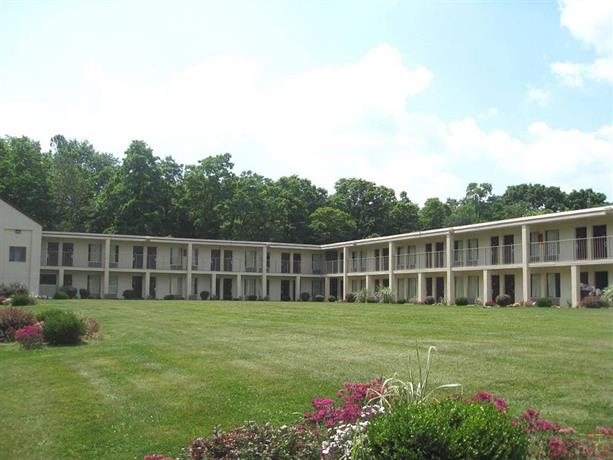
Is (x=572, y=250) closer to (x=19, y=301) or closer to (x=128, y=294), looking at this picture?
(x=19, y=301)

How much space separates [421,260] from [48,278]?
28.6 metres

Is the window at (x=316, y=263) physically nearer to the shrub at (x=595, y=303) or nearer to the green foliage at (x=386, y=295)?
the green foliage at (x=386, y=295)

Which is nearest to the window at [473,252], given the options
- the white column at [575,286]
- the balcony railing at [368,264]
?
the white column at [575,286]

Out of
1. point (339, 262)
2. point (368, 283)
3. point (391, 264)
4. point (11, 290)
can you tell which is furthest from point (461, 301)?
point (11, 290)

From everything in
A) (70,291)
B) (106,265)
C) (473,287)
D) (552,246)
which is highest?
(552,246)

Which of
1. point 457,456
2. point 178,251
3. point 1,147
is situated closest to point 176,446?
point 457,456

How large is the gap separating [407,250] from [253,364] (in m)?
37.6

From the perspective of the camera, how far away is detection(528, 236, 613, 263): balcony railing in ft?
106

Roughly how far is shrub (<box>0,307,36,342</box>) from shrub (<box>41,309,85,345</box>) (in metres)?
2.10

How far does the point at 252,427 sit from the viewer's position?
7.10m

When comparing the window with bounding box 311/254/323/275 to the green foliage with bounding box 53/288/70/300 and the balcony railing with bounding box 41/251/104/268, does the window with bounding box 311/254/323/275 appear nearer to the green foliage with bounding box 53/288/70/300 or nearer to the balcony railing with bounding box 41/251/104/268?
the balcony railing with bounding box 41/251/104/268

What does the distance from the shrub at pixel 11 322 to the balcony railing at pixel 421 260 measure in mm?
29769

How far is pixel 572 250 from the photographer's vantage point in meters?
33.5

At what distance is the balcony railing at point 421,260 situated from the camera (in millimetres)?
43219
